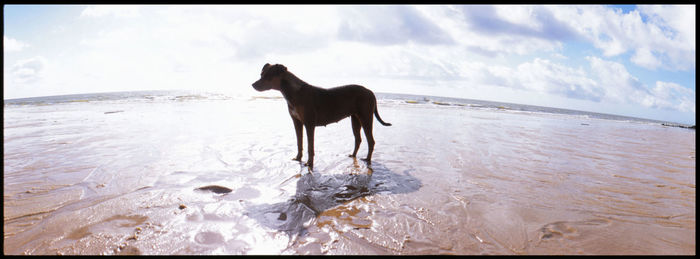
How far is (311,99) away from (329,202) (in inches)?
82.2

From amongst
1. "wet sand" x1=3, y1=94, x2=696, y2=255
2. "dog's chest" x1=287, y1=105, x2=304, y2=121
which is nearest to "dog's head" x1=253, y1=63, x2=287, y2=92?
"dog's chest" x1=287, y1=105, x2=304, y2=121

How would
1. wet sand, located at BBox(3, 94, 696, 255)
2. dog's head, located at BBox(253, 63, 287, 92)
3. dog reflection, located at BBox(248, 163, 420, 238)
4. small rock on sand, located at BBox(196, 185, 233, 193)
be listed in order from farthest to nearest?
dog's head, located at BBox(253, 63, 287, 92) < small rock on sand, located at BBox(196, 185, 233, 193) < dog reflection, located at BBox(248, 163, 420, 238) < wet sand, located at BBox(3, 94, 696, 255)

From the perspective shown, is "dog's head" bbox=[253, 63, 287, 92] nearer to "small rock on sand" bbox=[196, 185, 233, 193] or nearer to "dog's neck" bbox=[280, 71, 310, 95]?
"dog's neck" bbox=[280, 71, 310, 95]

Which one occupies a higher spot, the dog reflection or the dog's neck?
the dog's neck

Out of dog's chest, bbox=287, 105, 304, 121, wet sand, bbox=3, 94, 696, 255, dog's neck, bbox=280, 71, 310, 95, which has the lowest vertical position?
wet sand, bbox=3, 94, 696, 255

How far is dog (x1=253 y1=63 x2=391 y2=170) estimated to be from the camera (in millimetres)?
4680

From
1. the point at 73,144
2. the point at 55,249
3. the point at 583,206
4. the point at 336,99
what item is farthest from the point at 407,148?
the point at 73,144

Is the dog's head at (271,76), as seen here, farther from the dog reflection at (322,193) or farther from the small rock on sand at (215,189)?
the small rock on sand at (215,189)

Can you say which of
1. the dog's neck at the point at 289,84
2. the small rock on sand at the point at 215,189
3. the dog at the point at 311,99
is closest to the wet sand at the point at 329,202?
the small rock on sand at the point at 215,189

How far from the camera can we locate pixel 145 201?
3.02 m

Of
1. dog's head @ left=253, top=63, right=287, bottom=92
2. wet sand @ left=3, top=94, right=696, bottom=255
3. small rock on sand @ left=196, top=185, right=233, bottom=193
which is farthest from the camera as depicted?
dog's head @ left=253, top=63, right=287, bottom=92

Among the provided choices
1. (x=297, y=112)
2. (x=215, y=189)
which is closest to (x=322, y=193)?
(x=215, y=189)

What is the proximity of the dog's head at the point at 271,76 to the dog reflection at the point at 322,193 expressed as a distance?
1689 mm

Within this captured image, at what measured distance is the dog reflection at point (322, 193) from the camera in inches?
106
